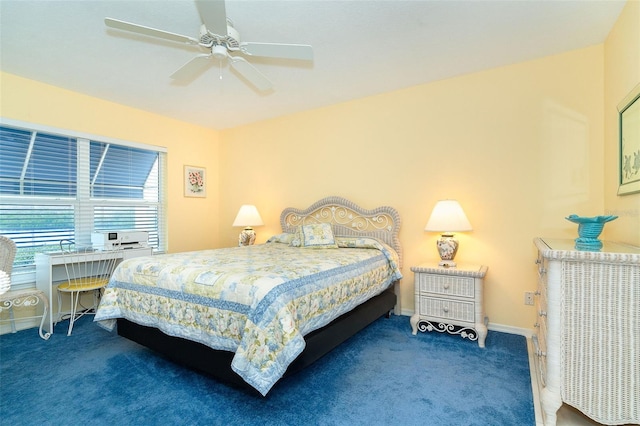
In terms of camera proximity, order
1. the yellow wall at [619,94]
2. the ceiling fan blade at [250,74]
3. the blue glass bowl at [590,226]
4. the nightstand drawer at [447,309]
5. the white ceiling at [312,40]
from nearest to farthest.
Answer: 1. the blue glass bowl at [590,226]
2. the yellow wall at [619,94]
3. the white ceiling at [312,40]
4. the nightstand drawer at [447,309]
5. the ceiling fan blade at [250,74]

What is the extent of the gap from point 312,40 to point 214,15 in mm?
954

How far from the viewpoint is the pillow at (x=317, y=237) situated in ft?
11.6

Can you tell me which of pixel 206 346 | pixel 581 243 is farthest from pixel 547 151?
pixel 206 346

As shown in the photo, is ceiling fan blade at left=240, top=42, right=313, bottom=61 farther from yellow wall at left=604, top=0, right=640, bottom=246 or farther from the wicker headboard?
yellow wall at left=604, top=0, right=640, bottom=246

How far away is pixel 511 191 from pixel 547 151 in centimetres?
45

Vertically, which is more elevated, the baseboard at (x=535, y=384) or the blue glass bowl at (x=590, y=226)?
the blue glass bowl at (x=590, y=226)

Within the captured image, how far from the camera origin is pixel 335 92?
3.74 meters

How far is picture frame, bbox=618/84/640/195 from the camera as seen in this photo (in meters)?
1.97

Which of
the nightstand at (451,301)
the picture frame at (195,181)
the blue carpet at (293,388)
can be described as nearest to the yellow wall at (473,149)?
the picture frame at (195,181)

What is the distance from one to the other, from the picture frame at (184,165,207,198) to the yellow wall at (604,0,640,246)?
4906 mm

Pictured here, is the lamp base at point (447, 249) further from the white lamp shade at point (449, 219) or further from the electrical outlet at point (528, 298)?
the electrical outlet at point (528, 298)

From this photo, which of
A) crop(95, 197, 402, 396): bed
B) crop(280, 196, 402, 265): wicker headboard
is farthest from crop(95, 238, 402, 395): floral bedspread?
crop(280, 196, 402, 265): wicker headboard

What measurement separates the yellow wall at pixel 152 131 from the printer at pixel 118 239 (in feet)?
2.55

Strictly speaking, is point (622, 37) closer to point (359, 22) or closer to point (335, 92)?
point (359, 22)
